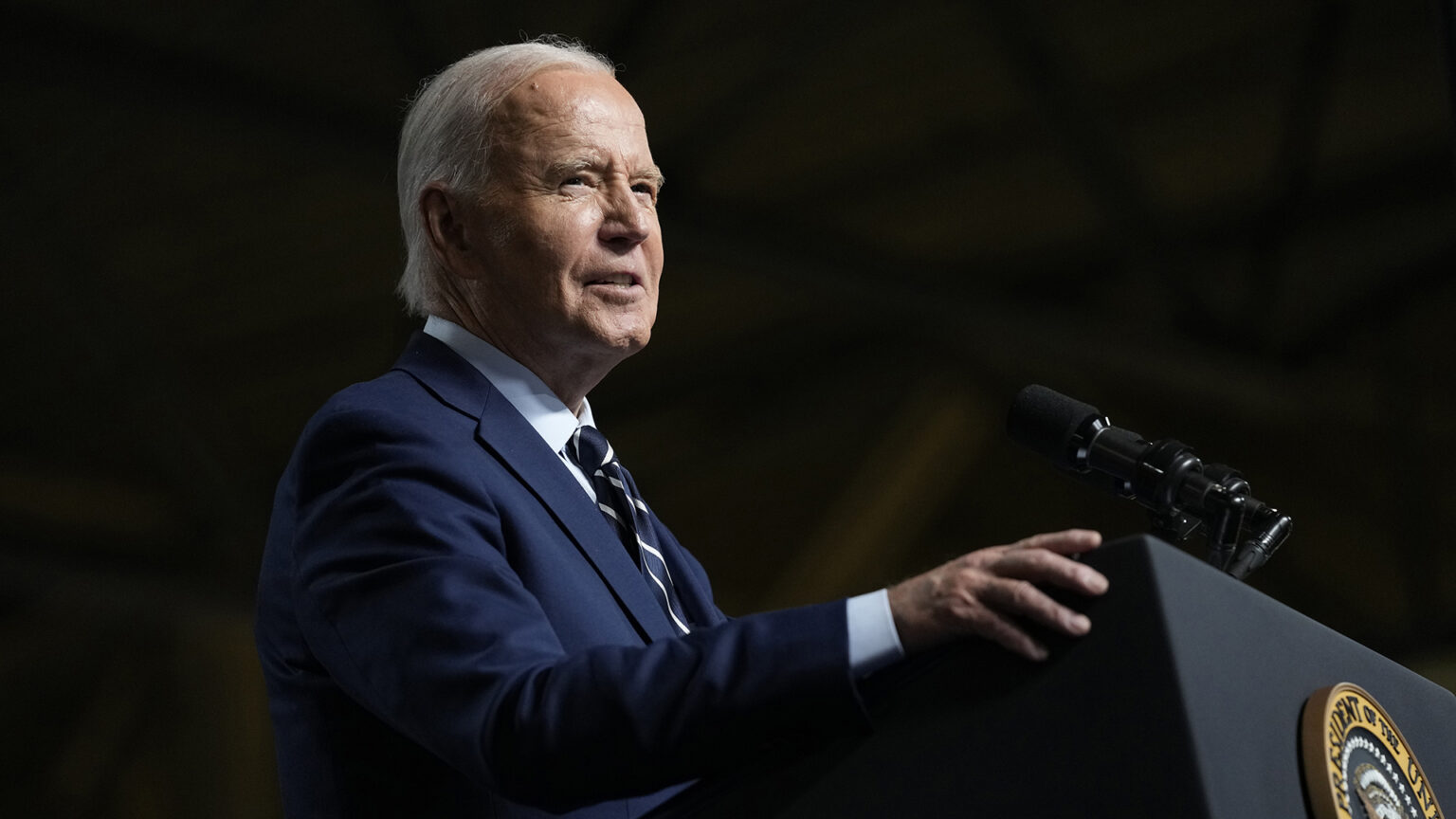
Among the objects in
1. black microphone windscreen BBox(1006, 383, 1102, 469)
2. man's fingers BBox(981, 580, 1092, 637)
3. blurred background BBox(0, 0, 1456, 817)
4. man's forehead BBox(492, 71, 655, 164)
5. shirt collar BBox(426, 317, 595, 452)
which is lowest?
man's fingers BBox(981, 580, 1092, 637)

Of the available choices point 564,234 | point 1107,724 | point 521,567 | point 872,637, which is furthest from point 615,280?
point 1107,724

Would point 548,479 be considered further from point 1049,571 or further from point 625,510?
point 1049,571

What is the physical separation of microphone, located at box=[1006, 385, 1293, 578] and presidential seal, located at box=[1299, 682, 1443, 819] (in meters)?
0.20

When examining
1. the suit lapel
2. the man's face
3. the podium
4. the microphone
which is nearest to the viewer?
the podium

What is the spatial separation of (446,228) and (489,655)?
2.59 ft

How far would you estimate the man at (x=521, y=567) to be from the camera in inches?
47.2

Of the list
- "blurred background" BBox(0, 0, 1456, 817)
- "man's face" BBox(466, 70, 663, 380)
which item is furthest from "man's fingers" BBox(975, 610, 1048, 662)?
"blurred background" BBox(0, 0, 1456, 817)

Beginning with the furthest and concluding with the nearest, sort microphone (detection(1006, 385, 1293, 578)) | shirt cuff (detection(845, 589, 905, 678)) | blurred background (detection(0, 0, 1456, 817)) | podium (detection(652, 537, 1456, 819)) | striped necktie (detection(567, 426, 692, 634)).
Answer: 1. blurred background (detection(0, 0, 1456, 817))
2. striped necktie (detection(567, 426, 692, 634))
3. microphone (detection(1006, 385, 1293, 578))
4. shirt cuff (detection(845, 589, 905, 678))
5. podium (detection(652, 537, 1456, 819))

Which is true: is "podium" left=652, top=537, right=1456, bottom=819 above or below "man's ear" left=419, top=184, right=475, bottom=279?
below

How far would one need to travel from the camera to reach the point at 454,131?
1954 mm

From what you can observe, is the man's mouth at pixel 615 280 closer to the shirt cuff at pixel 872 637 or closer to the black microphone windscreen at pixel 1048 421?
the black microphone windscreen at pixel 1048 421

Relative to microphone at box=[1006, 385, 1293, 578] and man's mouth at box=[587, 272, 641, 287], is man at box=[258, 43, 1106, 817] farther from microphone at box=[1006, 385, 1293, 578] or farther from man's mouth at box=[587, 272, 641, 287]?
microphone at box=[1006, 385, 1293, 578]

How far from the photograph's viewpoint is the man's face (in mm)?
1850

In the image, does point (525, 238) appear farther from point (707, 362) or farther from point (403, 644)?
point (707, 362)
